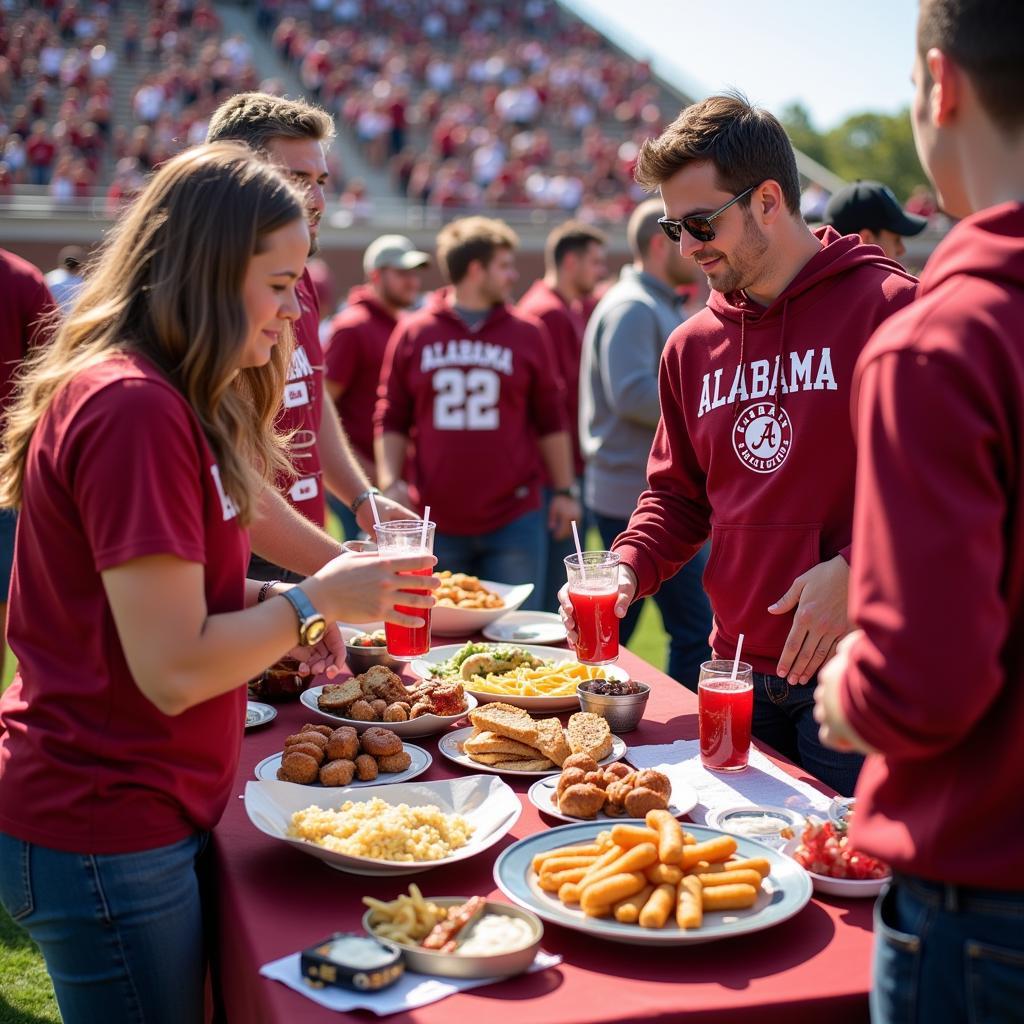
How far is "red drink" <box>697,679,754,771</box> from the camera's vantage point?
266 centimetres

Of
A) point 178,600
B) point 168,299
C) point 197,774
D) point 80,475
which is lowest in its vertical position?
point 197,774

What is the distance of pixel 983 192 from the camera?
159 cm

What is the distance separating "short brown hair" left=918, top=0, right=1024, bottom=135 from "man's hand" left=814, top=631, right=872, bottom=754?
2.30 feet

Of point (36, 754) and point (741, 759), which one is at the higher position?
point (36, 754)

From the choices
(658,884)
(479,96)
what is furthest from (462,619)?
Answer: (479,96)

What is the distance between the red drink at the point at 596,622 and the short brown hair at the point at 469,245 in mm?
3703

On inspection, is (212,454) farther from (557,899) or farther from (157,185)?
(557,899)

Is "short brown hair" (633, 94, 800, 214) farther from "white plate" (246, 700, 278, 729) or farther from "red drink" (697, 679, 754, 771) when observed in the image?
"white plate" (246, 700, 278, 729)

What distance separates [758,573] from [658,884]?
1.10 metres

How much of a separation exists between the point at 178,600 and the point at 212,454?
0.28 meters

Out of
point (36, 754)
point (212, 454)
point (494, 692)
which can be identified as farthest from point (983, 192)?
point (494, 692)

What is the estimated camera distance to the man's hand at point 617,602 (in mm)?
2992

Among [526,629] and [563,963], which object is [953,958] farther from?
[526,629]

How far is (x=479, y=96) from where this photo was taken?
32812mm
